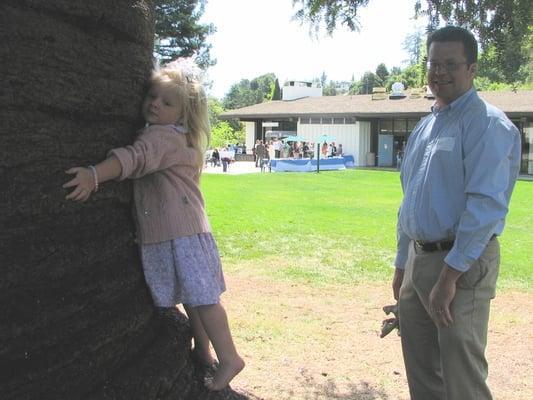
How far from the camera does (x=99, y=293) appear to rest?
211 cm

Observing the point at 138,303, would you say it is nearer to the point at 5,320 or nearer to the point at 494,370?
the point at 5,320

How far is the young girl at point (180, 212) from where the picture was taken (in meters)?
2.46

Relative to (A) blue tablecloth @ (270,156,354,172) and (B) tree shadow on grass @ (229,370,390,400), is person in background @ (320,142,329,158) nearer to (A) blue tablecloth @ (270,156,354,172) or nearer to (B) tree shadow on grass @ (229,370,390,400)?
(A) blue tablecloth @ (270,156,354,172)

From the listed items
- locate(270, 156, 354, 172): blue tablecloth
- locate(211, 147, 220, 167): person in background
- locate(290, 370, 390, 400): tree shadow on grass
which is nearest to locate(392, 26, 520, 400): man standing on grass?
locate(290, 370, 390, 400): tree shadow on grass

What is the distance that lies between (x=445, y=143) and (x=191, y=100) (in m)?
1.19

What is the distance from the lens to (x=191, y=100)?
2631 mm

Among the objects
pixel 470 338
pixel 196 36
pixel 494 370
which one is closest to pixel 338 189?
pixel 196 36

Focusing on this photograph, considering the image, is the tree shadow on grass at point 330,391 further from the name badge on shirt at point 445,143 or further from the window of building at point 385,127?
the window of building at point 385,127

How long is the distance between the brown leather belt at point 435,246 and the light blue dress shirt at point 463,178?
0.09 ft

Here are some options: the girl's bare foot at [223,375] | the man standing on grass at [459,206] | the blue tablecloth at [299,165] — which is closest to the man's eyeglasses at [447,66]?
the man standing on grass at [459,206]

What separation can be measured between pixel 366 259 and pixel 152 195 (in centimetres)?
731

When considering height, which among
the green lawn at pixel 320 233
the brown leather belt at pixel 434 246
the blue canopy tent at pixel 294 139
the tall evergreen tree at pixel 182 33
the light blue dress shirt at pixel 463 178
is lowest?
the green lawn at pixel 320 233

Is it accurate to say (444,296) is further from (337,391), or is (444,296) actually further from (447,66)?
(337,391)

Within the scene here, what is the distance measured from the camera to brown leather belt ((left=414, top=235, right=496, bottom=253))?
2.95 meters
